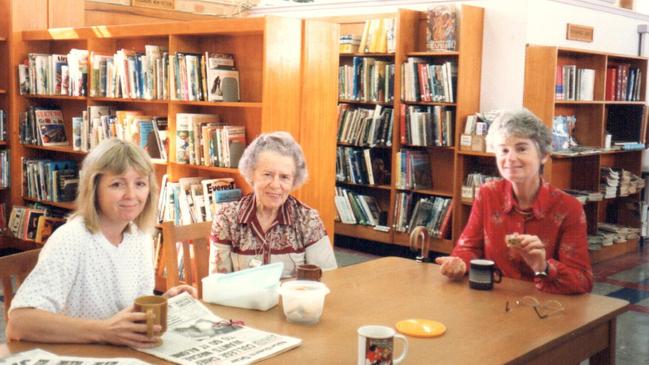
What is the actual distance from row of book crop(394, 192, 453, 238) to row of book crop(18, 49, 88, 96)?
2812 millimetres

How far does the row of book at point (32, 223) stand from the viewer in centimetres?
586

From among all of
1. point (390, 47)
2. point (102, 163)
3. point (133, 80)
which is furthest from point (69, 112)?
point (102, 163)

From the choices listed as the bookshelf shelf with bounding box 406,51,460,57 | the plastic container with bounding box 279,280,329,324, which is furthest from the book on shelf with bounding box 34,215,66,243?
the plastic container with bounding box 279,280,329,324

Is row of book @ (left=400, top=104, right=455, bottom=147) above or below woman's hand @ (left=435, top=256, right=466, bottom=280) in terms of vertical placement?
above

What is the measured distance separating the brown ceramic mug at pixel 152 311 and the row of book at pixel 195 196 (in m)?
2.77

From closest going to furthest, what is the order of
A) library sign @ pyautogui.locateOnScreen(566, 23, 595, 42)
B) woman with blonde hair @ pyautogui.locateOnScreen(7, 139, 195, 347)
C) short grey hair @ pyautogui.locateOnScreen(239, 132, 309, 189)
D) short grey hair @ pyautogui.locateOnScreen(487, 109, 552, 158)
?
woman with blonde hair @ pyautogui.locateOnScreen(7, 139, 195, 347) → short grey hair @ pyautogui.locateOnScreen(487, 109, 552, 158) → short grey hair @ pyautogui.locateOnScreen(239, 132, 309, 189) → library sign @ pyautogui.locateOnScreen(566, 23, 595, 42)

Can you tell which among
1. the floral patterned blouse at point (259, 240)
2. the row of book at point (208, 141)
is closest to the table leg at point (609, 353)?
the floral patterned blouse at point (259, 240)

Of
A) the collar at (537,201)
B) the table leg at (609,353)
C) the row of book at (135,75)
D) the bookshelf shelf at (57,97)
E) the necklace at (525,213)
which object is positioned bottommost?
the table leg at (609,353)

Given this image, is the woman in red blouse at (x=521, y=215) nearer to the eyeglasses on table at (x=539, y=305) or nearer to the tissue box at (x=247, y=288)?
the eyeglasses on table at (x=539, y=305)

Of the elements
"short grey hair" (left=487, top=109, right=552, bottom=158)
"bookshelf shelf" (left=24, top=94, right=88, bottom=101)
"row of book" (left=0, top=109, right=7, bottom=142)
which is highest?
"bookshelf shelf" (left=24, top=94, right=88, bottom=101)

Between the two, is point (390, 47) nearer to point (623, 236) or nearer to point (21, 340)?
point (623, 236)

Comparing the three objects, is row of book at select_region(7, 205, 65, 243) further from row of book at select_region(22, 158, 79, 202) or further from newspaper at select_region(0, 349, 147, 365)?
newspaper at select_region(0, 349, 147, 365)

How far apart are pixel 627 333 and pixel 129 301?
338 cm

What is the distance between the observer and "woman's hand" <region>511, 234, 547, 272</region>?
8.04ft
